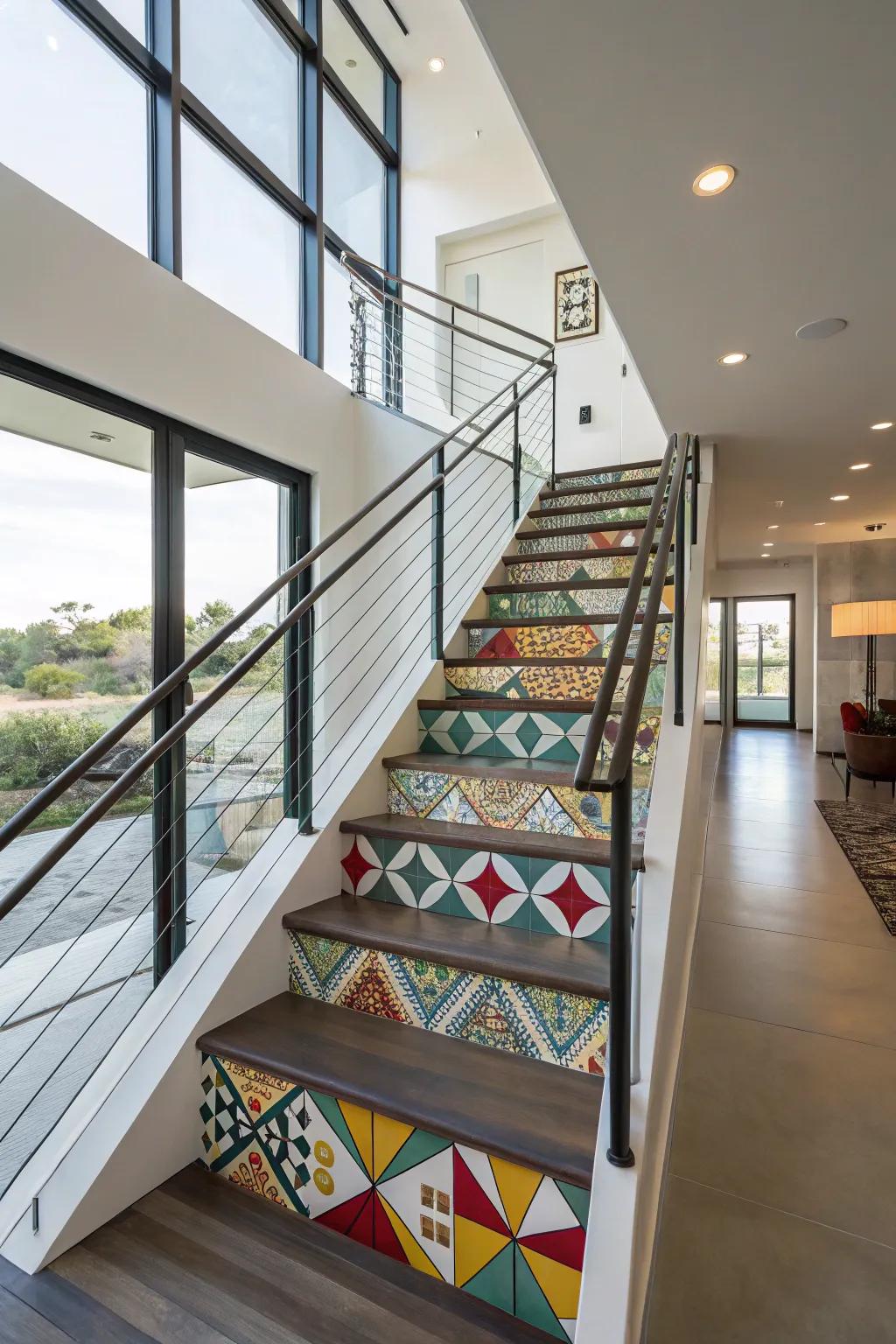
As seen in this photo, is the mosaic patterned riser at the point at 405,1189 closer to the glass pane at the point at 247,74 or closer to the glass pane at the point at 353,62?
the glass pane at the point at 247,74

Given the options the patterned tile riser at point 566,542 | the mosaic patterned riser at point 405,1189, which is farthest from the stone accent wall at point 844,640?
the mosaic patterned riser at point 405,1189

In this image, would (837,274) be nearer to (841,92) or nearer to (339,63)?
(841,92)

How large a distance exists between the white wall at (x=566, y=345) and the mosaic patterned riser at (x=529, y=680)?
150 inches

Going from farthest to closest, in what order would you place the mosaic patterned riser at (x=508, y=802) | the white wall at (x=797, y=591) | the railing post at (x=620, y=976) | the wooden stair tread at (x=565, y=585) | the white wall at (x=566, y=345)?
the white wall at (x=797, y=591) < the white wall at (x=566, y=345) < the wooden stair tread at (x=565, y=585) < the mosaic patterned riser at (x=508, y=802) < the railing post at (x=620, y=976)

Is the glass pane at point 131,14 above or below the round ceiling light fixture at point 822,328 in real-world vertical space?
above

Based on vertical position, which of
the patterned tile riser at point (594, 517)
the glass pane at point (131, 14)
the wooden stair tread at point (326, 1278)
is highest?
the glass pane at point (131, 14)

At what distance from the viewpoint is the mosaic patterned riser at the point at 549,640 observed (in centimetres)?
285

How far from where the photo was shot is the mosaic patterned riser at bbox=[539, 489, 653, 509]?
14.1 feet

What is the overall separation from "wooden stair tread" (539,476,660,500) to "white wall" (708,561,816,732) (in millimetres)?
6974

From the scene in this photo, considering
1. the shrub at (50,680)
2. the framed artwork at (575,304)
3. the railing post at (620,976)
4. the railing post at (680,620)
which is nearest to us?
the railing post at (620,976)

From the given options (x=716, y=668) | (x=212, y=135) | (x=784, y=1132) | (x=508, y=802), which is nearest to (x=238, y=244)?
(x=212, y=135)

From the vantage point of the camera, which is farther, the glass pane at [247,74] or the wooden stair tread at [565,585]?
the glass pane at [247,74]

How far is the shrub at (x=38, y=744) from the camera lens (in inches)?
88.6

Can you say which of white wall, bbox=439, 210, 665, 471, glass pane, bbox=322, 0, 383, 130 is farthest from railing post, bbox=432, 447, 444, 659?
glass pane, bbox=322, 0, 383, 130
